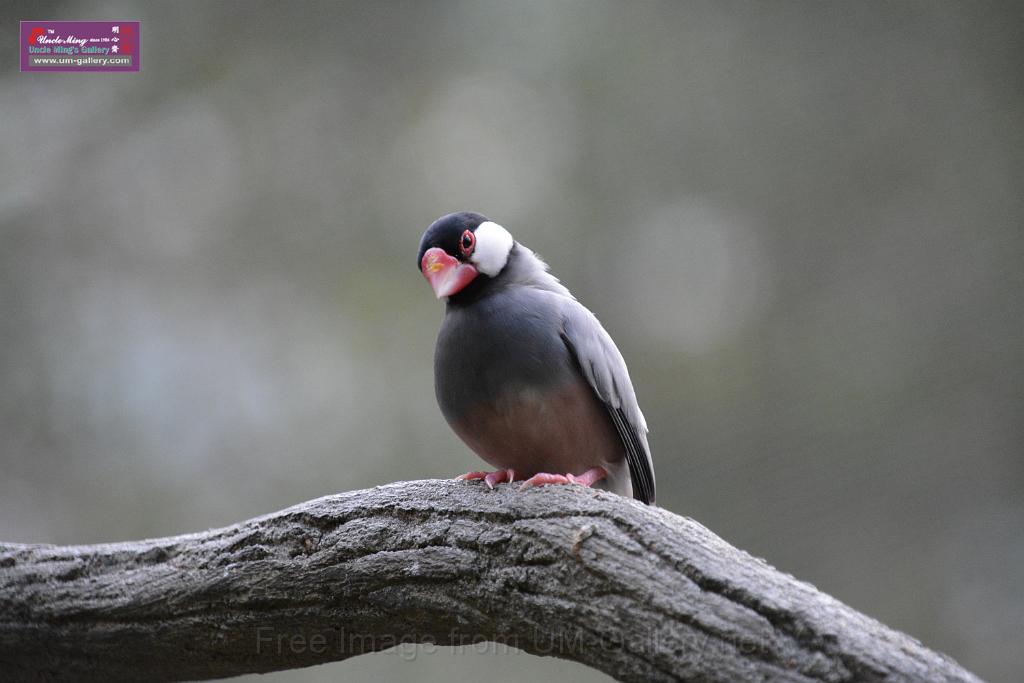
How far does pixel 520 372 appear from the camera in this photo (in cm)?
240

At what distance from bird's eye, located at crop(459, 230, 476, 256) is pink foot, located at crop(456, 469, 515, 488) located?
636 millimetres

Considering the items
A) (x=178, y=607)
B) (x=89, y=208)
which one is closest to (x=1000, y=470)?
(x=178, y=607)

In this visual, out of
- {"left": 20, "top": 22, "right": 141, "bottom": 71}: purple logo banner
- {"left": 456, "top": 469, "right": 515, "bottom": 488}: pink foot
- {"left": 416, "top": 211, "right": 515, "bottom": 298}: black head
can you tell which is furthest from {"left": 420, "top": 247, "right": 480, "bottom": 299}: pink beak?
{"left": 20, "top": 22, "right": 141, "bottom": 71}: purple logo banner

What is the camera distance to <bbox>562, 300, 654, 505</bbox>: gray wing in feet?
8.20

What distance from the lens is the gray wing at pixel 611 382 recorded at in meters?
2.50

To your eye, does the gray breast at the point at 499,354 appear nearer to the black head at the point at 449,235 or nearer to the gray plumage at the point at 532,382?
the gray plumage at the point at 532,382

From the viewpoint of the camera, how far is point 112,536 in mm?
5242

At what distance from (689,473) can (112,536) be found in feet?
11.5

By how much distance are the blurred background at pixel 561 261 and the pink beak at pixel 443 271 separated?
2895 mm

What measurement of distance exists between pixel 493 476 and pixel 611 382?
0.46 meters

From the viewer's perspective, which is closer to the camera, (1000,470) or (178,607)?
(178,607)

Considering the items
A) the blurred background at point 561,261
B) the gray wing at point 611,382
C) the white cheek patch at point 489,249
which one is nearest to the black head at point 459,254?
the white cheek patch at point 489,249

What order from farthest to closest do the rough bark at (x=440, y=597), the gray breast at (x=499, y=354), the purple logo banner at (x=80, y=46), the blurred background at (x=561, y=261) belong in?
the blurred background at (x=561, y=261) < the purple logo banner at (x=80, y=46) < the gray breast at (x=499, y=354) < the rough bark at (x=440, y=597)

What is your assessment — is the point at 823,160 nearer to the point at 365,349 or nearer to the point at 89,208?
the point at 365,349
